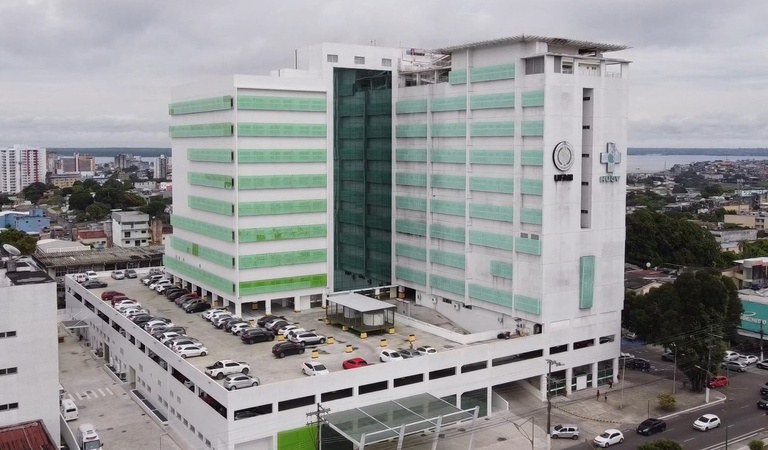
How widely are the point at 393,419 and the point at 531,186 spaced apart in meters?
21.7

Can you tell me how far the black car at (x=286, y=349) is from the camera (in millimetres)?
54391

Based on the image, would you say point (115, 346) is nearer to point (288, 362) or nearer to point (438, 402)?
point (288, 362)

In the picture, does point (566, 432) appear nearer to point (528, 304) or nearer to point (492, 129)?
point (528, 304)

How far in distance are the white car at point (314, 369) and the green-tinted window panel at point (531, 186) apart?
2109 cm

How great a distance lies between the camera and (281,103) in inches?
2625

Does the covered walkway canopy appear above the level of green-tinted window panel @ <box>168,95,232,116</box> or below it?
below

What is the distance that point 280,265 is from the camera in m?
68.1

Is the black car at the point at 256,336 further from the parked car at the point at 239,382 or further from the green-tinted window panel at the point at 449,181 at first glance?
the green-tinted window panel at the point at 449,181

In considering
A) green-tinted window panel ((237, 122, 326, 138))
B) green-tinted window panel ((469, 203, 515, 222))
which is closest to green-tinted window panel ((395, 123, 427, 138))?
green-tinted window panel ((237, 122, 326, 138))

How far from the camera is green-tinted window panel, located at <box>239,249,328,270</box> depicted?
6656 cm

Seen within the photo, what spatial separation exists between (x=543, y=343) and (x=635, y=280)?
39.3 meters

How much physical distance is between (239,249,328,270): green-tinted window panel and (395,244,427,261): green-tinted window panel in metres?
7.25

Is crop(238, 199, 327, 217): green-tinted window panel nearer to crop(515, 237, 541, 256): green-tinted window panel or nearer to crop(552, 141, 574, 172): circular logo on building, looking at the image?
crop(515, 237, 541, 256): green-tinted window panel

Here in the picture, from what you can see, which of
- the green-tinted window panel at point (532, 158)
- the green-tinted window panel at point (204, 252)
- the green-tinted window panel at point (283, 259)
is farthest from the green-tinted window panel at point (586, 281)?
the green-tinted window panel at point (204, 252)
